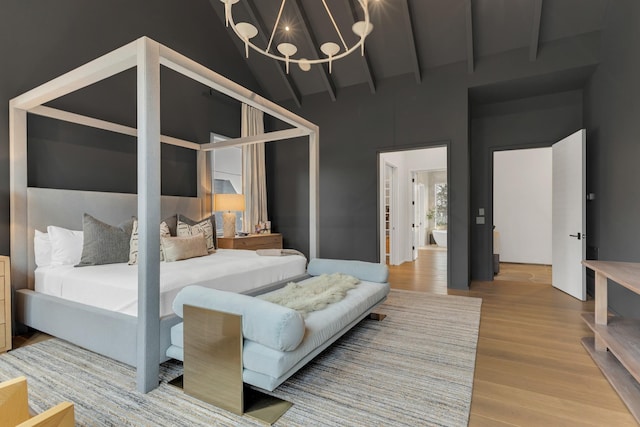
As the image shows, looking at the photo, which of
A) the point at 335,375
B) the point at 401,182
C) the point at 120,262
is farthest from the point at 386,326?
the point at 401,182

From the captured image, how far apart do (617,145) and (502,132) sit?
1.78 meters

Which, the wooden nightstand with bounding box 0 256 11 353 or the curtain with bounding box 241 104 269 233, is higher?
the curtain with bounding box 241 104 269 233

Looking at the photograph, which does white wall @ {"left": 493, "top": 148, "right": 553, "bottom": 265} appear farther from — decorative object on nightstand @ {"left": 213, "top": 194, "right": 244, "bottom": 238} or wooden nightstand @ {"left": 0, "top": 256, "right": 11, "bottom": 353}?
wooden nightstand @ {"left": 0, "top": 256, "right": 11, "bottom": 353}

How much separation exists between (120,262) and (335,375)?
7.39ft

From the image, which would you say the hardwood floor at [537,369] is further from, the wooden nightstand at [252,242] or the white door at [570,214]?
the wooden nightstand at [252,242]

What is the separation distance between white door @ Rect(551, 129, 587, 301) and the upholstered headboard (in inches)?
210

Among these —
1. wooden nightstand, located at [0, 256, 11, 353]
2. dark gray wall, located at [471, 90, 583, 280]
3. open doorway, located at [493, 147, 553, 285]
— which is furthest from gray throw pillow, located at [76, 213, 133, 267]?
open doorway, located at [493, 147, 553, 285]

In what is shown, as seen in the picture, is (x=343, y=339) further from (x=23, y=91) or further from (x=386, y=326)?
(x=23, y=91)

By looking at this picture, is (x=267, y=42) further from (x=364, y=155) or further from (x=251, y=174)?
(x=364, y=155)

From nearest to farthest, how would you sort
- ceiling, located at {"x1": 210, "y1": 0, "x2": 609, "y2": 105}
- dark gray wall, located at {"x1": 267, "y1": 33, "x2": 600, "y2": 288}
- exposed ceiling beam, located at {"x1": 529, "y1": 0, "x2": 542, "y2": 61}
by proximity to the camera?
exposed ceiling beam, located at {"x1": 529, "y1": 0, "x2": 542, "y2": 61} → ceiling, located at {"x1": 210, "y1": 0, "x2": 609, "y2": 105} → dark gray wall, located at {"x1": 267, "y1": 33, "x2": 600, "y2": 288}

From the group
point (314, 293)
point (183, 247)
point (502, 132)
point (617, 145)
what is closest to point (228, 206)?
point (183, 247)

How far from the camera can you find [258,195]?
19.0 ft

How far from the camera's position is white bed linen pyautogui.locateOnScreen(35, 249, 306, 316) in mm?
2135

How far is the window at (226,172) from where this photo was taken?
5.26m
